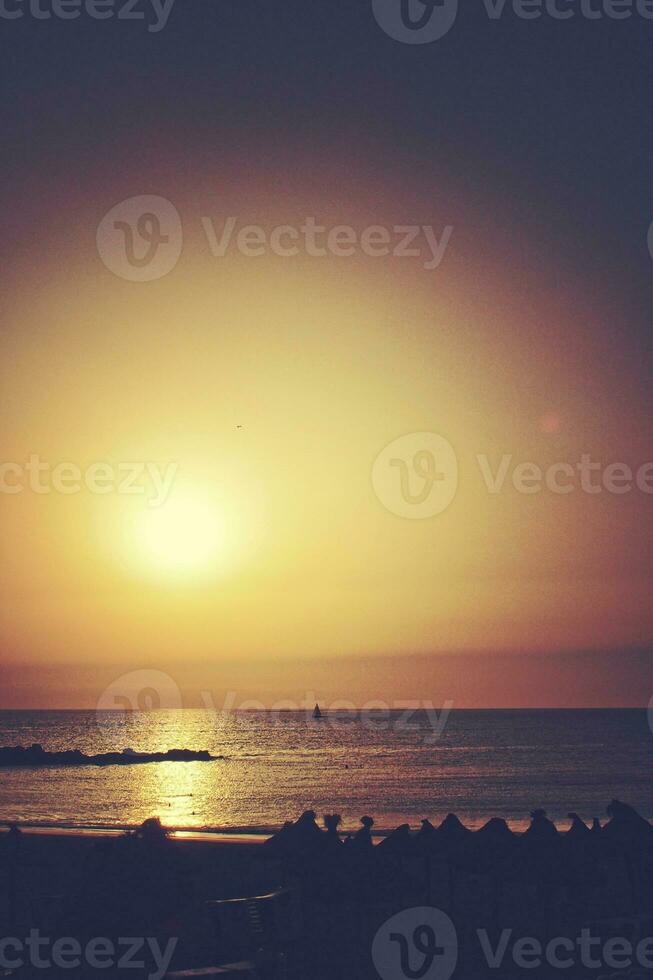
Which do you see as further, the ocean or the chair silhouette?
the ocean

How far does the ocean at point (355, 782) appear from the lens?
192ft

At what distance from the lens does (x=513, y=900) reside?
57.5 feet

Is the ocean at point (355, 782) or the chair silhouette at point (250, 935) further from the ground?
the ocean at point (355, 782)

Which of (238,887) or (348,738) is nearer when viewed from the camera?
(238,887)

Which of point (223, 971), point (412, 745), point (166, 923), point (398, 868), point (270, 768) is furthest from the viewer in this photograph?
point (412, 745)

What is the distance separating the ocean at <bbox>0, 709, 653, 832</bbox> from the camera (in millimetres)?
58656

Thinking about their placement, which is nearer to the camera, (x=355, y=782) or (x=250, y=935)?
(x=250, y=935)

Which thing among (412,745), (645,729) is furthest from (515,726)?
(412,745)

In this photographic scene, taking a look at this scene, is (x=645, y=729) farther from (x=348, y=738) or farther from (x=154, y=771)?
(x=154, y=771)

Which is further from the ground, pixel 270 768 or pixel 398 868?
pixel 270 768

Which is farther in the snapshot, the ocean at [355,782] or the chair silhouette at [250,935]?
the ocean at [355,782]

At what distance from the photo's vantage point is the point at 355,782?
80.7m

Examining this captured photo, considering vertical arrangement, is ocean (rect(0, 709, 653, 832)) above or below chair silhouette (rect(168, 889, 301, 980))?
above

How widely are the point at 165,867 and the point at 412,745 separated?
12443 centimetres
